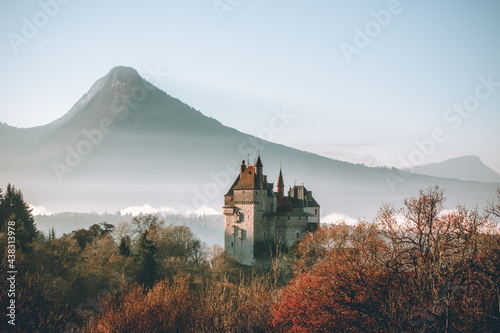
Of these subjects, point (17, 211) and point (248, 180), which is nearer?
point (17, 211)

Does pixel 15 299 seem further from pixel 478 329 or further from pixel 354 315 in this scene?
pixel 478 329

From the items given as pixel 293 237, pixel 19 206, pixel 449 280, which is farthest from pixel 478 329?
pixel 19 206

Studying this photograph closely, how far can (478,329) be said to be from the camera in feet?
94.1

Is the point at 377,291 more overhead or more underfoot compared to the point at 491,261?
more underfoot

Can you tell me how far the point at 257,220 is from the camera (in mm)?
93500

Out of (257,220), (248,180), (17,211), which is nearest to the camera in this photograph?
(17,211)

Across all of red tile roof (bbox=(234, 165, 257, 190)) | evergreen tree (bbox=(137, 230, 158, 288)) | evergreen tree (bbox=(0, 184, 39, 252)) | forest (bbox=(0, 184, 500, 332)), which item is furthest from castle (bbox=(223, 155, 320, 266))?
forest (bbox=(0, 184, 500, 332))

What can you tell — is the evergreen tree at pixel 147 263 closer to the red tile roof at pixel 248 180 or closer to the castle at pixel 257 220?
the castle at pixel 257 220

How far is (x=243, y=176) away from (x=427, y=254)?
2532 inches

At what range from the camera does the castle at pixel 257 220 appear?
305ft

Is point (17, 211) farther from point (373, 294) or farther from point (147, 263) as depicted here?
point (373, 294)
